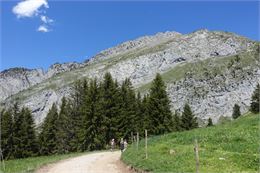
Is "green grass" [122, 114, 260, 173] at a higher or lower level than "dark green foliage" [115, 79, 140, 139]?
lower

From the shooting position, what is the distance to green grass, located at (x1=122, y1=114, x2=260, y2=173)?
84.2 feet

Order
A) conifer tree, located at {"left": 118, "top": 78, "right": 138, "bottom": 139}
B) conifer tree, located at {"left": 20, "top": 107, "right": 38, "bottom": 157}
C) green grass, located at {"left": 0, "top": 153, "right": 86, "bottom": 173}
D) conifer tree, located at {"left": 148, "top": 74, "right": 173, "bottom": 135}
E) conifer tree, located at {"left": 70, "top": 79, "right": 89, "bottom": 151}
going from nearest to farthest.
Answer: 1. green grass, located at {"left": 0, "top": 153, "right": 86, "bottom": 173}
2. conifer tree, located at {"left": 70, "top": 79, "right": 89, "bottom": 151}
3. conifer tree, located at {"left": 118, "top": 78, "right": 138, "bottom": 139}
4. conifer tree, located at {"left": 148, "top": 74, "right": 173, "bottom": 135}
5. conifer tree, located at {"left": 20, "top": 107, "right": 38, "bottom": 157}

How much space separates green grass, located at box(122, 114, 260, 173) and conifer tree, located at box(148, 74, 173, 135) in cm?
4121

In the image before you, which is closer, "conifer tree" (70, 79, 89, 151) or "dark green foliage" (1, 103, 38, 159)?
"conifer tree" (70, 79, 89, 151)

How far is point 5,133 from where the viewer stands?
88.8 m

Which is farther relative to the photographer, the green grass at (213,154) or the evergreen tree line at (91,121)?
the evergreen tree line at (91,121)

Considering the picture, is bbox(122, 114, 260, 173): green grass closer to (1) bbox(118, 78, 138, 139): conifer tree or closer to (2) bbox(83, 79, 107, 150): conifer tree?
(2) bbox(83, 79, 107, 150): conifer tree

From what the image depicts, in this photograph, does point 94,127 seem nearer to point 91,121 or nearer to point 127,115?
point 91,121

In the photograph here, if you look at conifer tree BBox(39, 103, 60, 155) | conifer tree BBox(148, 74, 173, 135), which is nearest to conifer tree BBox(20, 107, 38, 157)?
conifer tree BBox(39, 103, 60, 155)

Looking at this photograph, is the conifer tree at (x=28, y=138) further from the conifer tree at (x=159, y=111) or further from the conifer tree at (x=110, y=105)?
the conifer tree at (x=159, y=111)

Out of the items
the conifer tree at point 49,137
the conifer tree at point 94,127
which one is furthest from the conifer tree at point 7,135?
the conifer tree at point 94,127

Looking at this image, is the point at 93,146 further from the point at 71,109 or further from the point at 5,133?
the point at 5,133

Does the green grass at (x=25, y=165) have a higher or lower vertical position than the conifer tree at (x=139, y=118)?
lower

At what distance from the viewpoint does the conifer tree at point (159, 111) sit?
8300 centimetres
